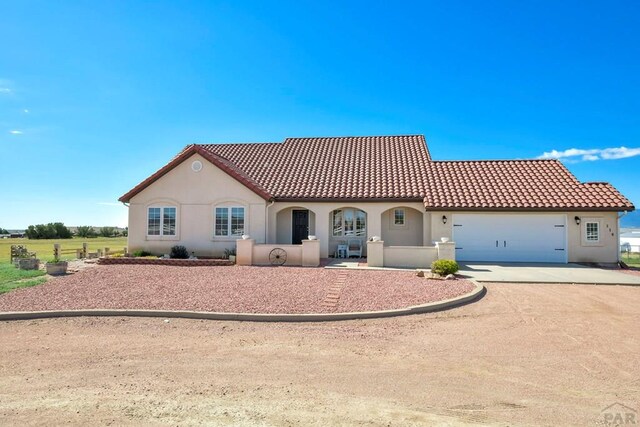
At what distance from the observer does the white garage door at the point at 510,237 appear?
18.0m

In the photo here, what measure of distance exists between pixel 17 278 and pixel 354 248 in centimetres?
1450

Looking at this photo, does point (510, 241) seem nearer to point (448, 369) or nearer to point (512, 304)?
point (512, 304)

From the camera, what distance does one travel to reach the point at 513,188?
1931 centimetres

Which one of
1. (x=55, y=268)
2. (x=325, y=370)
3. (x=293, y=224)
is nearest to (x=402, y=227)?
(x=293, y=224)

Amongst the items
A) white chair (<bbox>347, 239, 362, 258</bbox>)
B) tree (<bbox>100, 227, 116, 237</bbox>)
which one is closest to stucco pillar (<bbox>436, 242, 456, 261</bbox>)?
white chair (<bbox>347, 239, 362, 258</bbox>)

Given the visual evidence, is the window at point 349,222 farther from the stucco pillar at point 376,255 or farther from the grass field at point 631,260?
the grass field at point 631,260

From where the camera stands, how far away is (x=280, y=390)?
194 inches

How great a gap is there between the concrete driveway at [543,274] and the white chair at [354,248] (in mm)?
5226

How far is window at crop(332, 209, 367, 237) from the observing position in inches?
788

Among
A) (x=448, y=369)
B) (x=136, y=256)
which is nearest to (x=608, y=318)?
(x=448, y=369)

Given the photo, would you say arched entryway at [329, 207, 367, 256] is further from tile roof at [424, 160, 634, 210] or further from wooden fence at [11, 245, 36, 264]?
wooden fence at [11, 245, 36, 264]

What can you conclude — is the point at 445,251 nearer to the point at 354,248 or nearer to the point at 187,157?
the point at 354,248

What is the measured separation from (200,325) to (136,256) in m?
11.6

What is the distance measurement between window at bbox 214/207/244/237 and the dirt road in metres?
10.2
